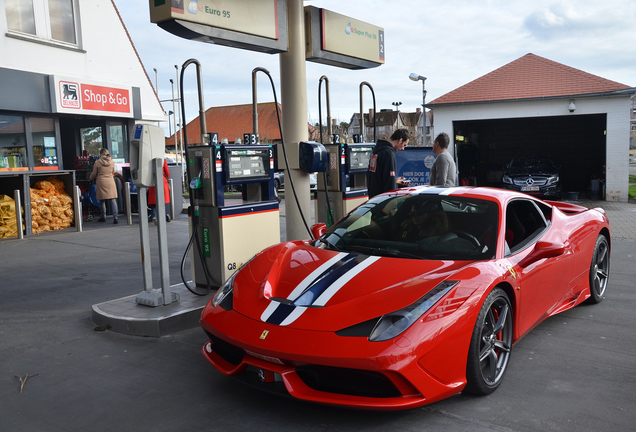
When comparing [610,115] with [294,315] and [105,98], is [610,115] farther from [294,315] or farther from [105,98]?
[294,315]

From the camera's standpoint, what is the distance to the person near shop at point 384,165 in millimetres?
6699

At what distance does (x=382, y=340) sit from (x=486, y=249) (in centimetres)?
128

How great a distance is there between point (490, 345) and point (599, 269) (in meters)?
2.73

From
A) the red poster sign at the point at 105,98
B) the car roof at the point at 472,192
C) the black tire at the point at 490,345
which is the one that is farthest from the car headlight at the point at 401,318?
the red poster sign at the point at 105,98

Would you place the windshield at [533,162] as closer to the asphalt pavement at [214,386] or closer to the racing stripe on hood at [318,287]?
the asphalt pavement at [214,386]

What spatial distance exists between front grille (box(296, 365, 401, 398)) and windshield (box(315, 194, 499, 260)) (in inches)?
42.9

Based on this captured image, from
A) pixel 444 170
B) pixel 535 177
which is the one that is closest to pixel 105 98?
pixel 444 170

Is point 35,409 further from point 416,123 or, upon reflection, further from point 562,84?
point 416,123

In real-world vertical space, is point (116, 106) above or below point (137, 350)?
above

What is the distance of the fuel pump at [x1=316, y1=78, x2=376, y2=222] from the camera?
7282 millimetres

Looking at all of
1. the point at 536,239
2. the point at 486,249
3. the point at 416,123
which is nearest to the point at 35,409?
the point at 486,249

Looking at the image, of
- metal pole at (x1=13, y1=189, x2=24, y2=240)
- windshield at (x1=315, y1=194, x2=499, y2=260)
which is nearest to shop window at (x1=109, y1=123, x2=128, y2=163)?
metal pole at (x1=13, y1=189, x2=24, y2=240)

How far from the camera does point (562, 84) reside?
59.9 feet

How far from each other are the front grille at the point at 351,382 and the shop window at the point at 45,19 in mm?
12270
